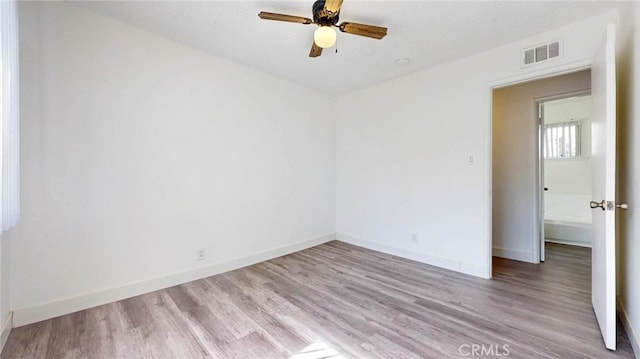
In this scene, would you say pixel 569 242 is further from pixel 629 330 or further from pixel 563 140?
pixel 629 330

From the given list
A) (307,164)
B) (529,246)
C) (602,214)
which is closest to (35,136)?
(307,164)

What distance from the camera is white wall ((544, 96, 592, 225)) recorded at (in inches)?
207

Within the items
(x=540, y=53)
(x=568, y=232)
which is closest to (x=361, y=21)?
(x=540, y=53)

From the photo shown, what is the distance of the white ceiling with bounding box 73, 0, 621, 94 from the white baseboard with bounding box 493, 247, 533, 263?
2.64 meters

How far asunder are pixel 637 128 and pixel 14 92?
403 centimetres

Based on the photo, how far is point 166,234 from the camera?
2732 mm

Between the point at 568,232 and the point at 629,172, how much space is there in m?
3.13

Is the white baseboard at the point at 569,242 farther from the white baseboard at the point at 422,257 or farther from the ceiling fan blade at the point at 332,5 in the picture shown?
the ceiling fan blade at the point at 332,5

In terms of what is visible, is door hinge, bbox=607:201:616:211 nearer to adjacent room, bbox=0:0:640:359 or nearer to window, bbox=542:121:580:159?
adjacent room, bbox=0:0:640:359

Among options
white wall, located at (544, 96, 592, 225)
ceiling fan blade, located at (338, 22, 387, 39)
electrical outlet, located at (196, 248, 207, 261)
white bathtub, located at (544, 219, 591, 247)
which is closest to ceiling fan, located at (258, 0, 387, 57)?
ceiling fan blade, located at (338, 22, 387, 39)

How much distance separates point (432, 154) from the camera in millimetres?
3361

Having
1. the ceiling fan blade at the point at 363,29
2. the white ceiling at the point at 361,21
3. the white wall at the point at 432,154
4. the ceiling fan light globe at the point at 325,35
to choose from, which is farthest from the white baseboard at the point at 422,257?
the ceiling fan light globe at the point at 325,35

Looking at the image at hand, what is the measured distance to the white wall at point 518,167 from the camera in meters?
3.39

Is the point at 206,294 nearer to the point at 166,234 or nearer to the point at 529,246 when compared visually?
the point at 166,234
